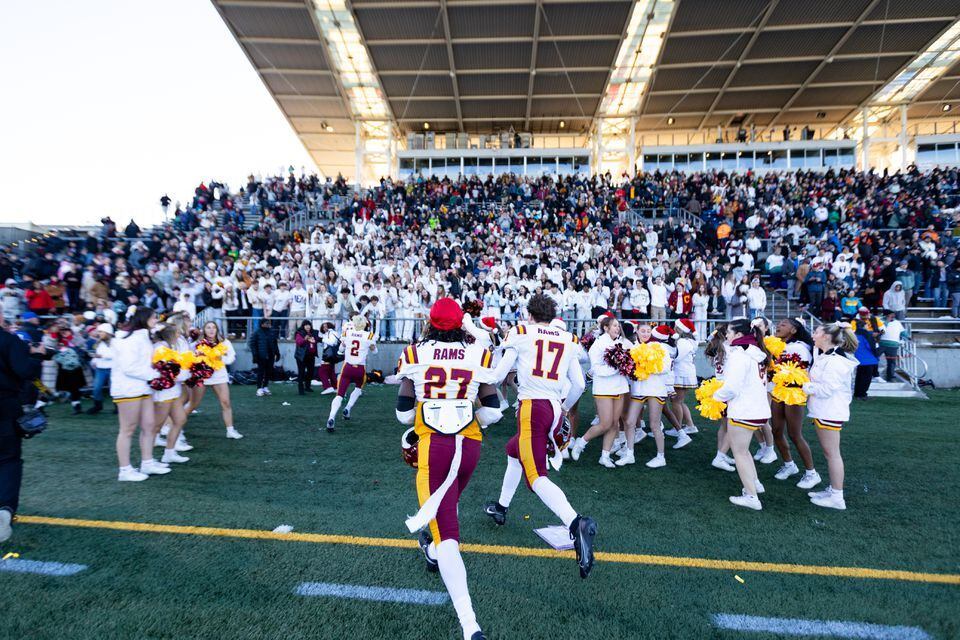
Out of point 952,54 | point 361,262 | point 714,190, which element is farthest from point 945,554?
point 952,54

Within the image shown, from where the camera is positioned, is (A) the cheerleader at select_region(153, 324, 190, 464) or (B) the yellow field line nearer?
(B) the yellow field line

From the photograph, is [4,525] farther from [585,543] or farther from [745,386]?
[745,386]

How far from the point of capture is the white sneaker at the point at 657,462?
6.47m

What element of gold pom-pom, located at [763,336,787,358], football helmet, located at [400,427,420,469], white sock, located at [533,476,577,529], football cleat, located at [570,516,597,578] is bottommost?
football cleat, located at [570,516,597,578]

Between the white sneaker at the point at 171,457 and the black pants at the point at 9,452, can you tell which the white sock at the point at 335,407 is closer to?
the white sneaker at the point at 171,457

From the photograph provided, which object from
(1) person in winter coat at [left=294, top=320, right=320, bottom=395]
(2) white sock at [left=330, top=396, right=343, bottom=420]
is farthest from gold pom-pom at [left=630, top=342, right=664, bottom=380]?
(1) person in winter coat at [left=294, top=320, right=320, bottom=395]

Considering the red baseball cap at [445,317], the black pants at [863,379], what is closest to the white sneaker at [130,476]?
the red baseball cap at [445,317]

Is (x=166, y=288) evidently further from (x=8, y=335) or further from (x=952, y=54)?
(x=952, y=54)

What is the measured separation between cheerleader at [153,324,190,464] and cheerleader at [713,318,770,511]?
21.1 ft

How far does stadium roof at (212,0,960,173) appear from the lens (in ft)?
77.7

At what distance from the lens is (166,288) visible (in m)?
15.5

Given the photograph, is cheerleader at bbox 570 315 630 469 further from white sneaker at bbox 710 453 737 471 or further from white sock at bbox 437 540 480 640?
white sock at bbox 437 540 480 640

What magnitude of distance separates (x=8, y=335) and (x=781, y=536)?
6777 millimetres

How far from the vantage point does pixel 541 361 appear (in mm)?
4234
